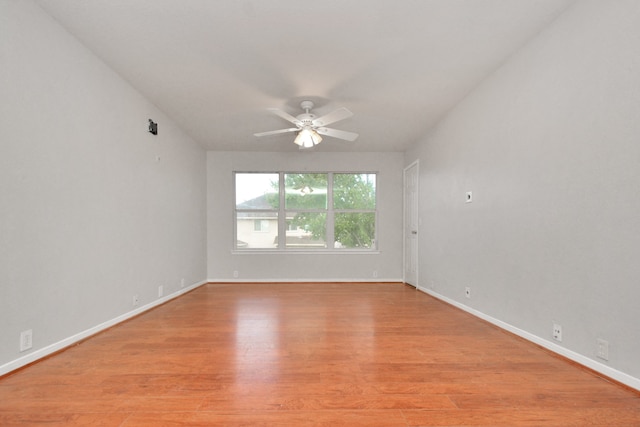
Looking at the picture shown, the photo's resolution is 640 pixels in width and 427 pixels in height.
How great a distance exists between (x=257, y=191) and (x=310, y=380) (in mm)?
4572

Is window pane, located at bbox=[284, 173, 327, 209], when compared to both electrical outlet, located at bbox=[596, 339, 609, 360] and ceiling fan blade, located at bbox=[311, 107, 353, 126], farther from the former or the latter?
electrical outlet, located at bbox=[596, 339, 609, 360]

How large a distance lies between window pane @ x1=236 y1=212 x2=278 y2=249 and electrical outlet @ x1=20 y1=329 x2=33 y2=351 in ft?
12.9

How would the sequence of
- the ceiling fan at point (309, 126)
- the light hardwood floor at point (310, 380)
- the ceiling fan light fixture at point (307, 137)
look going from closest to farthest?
the light hardwood floor at point (310, 380) → the ceiling fan at point (309, 126) → the ceiling fan light fixture at point (307, 137)

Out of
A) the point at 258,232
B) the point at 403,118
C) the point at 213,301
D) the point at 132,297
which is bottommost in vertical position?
the point at 213,301

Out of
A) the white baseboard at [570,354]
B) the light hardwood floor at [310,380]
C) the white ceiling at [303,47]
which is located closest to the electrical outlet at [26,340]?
the light hardwood floor at [310,380]

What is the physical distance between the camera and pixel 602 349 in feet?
6.39

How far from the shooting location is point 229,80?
320 cm

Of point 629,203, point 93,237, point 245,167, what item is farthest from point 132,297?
point 629,203

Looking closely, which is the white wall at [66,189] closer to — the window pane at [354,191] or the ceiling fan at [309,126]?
the ceiling fan at [309,126]

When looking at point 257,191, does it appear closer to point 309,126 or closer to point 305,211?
point 305,211

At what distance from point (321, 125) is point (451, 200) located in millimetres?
1943

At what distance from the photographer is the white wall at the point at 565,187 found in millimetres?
1830

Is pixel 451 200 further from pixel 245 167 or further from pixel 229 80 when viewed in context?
pixel 245 167

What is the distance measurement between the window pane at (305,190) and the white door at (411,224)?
1575mm
